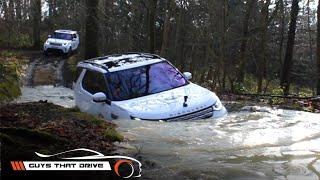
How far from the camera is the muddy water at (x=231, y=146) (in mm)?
5770

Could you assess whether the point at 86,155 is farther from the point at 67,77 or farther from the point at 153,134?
the point at 67,77

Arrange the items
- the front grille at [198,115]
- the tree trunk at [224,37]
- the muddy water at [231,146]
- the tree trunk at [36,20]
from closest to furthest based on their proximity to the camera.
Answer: the muddy water at [231,146], the front grille at [198,115], the tree trunk at [224,37], the tree trunk at [36,20]

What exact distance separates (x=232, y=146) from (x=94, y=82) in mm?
4614

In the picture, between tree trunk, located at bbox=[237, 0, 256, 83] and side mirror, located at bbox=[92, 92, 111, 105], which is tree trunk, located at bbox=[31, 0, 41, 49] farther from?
side mirror, located at bbox=[92, 92, 111, 105]

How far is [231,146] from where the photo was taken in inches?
281

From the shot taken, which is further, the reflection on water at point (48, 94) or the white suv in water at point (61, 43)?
the white suv in water at point (61, 43)

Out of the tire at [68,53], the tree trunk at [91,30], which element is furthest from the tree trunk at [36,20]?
the tree trunk at [91,30]

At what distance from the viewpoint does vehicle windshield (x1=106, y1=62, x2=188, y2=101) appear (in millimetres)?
10117

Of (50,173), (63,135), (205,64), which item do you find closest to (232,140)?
(63,135)

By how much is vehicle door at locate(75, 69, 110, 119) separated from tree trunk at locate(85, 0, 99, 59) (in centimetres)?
1006

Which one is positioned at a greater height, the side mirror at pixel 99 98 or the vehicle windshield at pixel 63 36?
the side mirror at pixel 99 98

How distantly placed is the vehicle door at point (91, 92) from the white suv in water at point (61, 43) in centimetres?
2469

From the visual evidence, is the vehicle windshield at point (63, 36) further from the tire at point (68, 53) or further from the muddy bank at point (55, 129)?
the muddy bank at point (55, 129)

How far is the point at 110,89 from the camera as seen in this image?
10.3m
